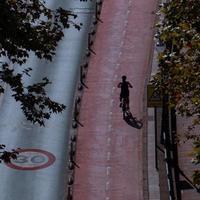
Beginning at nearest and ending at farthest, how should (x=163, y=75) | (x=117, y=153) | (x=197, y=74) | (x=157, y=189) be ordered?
(x=197, y=74), (x=163, y=75), (x=157, y=189), (x=117, y=153)

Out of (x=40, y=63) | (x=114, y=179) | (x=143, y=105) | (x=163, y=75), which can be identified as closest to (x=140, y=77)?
(x=143, y=105)

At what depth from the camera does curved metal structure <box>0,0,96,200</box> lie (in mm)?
24547

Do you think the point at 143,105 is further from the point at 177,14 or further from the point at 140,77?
the point at 177,14

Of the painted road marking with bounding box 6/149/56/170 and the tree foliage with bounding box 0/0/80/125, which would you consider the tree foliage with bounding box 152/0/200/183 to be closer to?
the tree foliage with bounding box 0/0/80/125

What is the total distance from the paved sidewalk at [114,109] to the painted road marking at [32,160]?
1234 millimetres

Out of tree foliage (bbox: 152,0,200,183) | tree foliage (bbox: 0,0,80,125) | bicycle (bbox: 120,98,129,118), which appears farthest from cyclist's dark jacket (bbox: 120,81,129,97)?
tree foliage (bbox: 0,0,80,125)

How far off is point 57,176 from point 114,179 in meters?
2.22

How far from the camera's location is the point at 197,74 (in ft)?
44.4

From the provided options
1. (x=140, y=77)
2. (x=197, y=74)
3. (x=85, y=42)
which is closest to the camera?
(x=197, y=74)

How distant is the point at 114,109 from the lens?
3019cm

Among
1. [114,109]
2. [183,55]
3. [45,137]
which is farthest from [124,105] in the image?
[183,55]

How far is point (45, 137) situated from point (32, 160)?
1.93m

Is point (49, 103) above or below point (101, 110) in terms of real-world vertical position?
below

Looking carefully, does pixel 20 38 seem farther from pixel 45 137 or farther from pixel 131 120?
pixel 131 120
